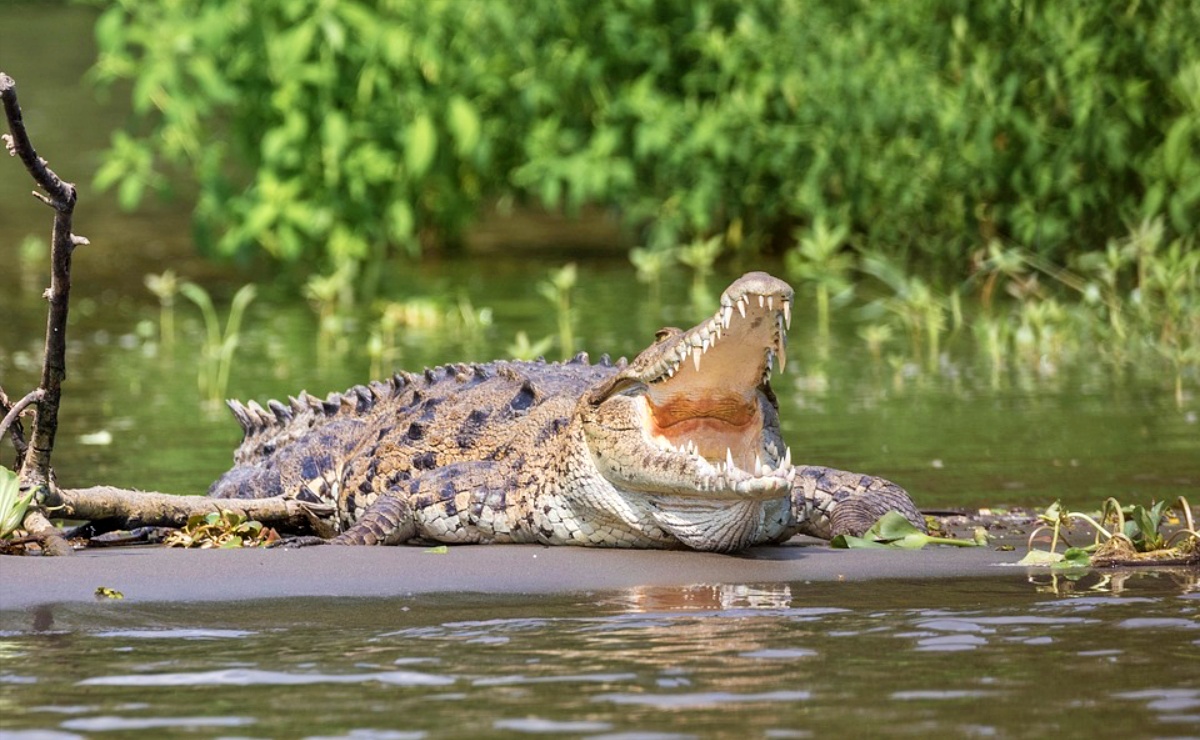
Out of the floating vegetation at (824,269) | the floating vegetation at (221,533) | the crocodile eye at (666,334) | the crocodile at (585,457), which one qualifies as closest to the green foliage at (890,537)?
the crocodile at (585,457)

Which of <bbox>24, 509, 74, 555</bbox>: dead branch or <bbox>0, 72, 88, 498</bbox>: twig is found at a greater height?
<bbox>0, 72, 88, 498</bbox>: twig

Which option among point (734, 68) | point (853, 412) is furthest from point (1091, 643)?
point (734, 68)

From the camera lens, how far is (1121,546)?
621cm

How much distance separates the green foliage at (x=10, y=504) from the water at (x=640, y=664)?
0.60 metres

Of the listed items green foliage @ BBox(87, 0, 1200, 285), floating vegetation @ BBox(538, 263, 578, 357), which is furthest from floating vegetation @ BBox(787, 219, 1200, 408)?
floating vegetation @ BBox(538, 263, 578, 357)

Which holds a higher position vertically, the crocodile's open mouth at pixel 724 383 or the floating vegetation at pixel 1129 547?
the crocodile's open mouth at pixel 724 383

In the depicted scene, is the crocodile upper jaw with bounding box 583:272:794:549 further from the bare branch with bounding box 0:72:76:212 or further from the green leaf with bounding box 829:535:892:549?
the bare branch with bounding box 0:72:76:212

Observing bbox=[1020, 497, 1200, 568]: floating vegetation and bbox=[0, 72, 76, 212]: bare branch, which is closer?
bbox=[0, 72, 76, 212]: bare branch

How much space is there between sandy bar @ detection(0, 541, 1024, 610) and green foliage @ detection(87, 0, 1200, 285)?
7.09 metres

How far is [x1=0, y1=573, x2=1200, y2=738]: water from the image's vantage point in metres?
4.28

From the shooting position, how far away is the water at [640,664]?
4.28 m

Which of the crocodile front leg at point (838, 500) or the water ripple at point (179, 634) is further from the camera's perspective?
the crocodile front leg at point (838, 500)

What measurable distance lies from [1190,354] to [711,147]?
688 centimetres

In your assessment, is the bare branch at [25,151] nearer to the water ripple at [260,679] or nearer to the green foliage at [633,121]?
the water ripple at [260,679]
